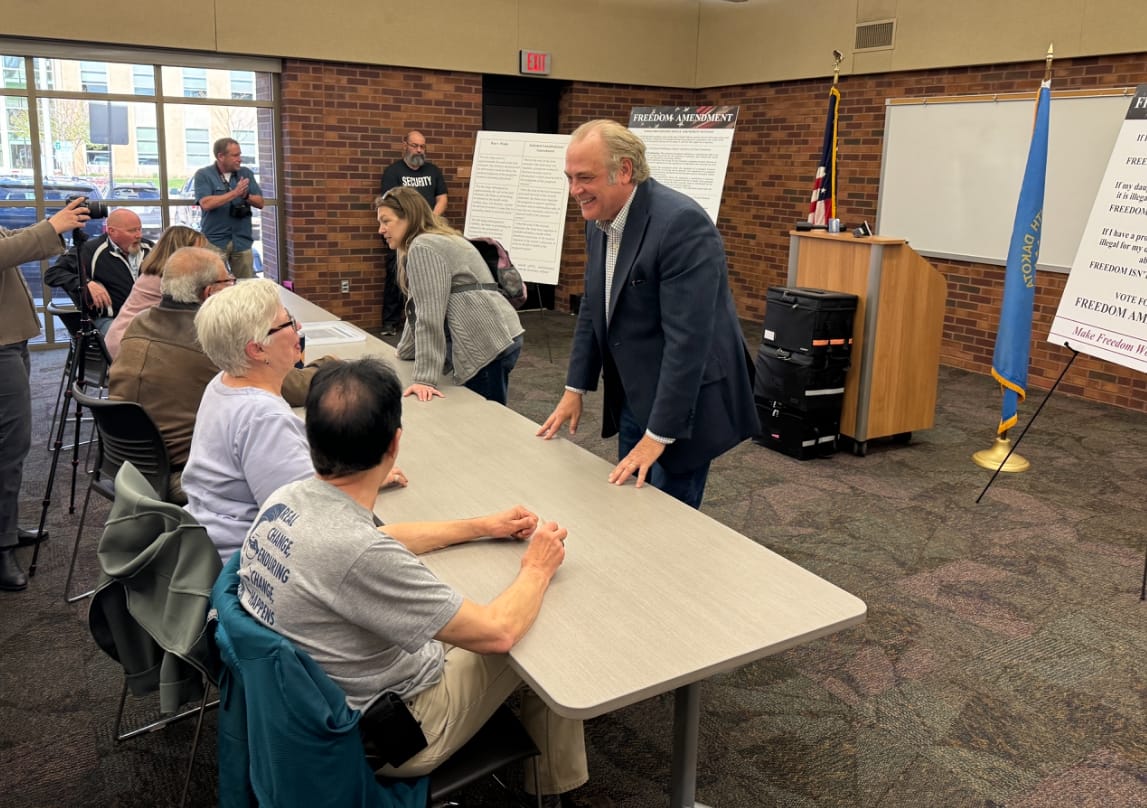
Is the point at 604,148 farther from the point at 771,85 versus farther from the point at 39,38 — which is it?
the point at 771,85

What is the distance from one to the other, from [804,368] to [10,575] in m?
3.56

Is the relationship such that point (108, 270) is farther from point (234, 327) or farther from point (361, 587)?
point (361, 587)

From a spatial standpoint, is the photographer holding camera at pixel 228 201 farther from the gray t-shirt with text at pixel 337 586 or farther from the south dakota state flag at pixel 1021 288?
the gray t-shirt with text at pixel 337 586

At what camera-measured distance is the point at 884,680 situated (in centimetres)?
270

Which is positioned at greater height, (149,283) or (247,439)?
(149,283)

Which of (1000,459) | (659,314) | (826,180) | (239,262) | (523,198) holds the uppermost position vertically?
(826,180)

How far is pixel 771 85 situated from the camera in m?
Answer: 8.43

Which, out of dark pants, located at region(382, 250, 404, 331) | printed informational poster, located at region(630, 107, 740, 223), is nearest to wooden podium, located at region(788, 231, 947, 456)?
printed informational poster, located at region(630, 107, 740, 223)

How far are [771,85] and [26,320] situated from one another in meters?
7.01

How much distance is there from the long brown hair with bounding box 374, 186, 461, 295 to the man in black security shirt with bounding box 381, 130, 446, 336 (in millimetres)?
4351

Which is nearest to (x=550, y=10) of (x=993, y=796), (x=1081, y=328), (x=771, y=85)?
(x=771, y=85)

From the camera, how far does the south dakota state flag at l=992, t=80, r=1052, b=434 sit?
470 centimetres

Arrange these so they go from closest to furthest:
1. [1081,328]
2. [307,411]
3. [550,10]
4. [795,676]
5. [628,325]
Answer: [307,411], [628,325], [795,676], [1081,328], [550,10]

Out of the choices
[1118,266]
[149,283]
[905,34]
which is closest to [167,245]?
[149,283]
